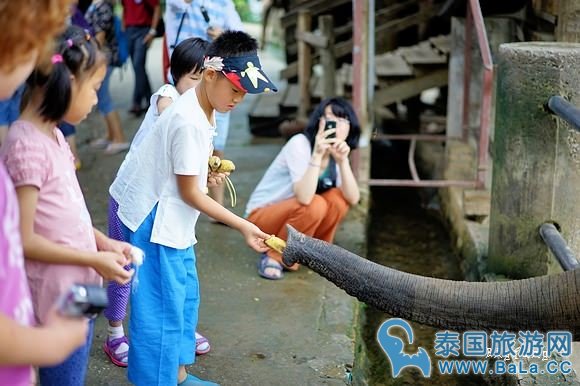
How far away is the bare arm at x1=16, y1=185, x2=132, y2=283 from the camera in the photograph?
7.20ft

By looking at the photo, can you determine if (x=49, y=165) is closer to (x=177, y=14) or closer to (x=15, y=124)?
(x=15, y=124)

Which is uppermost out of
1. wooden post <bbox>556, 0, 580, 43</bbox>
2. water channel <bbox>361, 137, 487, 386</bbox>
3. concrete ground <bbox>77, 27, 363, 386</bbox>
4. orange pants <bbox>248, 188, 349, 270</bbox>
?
wooden post <bbox>556, 0, 580, 43</bbox>

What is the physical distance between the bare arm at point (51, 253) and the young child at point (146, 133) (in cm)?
126

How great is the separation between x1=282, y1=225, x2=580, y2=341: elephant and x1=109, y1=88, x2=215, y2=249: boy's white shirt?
0.58 m

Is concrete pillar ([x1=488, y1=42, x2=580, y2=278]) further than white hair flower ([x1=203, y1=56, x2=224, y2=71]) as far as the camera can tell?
Yes

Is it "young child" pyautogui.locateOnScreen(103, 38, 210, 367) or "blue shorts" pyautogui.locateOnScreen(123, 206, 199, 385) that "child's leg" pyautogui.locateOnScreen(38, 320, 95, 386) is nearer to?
"blue shorts" pyautogui.locateOnScreen(123, 206, 199, 385)

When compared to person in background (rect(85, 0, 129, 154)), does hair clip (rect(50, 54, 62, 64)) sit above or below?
above

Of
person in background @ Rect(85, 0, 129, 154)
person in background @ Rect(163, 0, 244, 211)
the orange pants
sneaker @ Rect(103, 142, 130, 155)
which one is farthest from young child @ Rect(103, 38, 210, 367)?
sneaker @ Rect(103, 142, 130, 155)

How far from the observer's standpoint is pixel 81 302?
1.78 metres

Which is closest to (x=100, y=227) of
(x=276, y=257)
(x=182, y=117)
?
(x=276, y=257)

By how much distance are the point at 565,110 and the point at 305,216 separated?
5.14ft

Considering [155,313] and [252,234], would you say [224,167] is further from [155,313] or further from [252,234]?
[155,313]

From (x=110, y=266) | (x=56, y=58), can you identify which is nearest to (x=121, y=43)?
(x=56, y=58)

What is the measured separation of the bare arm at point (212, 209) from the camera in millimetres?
3049
